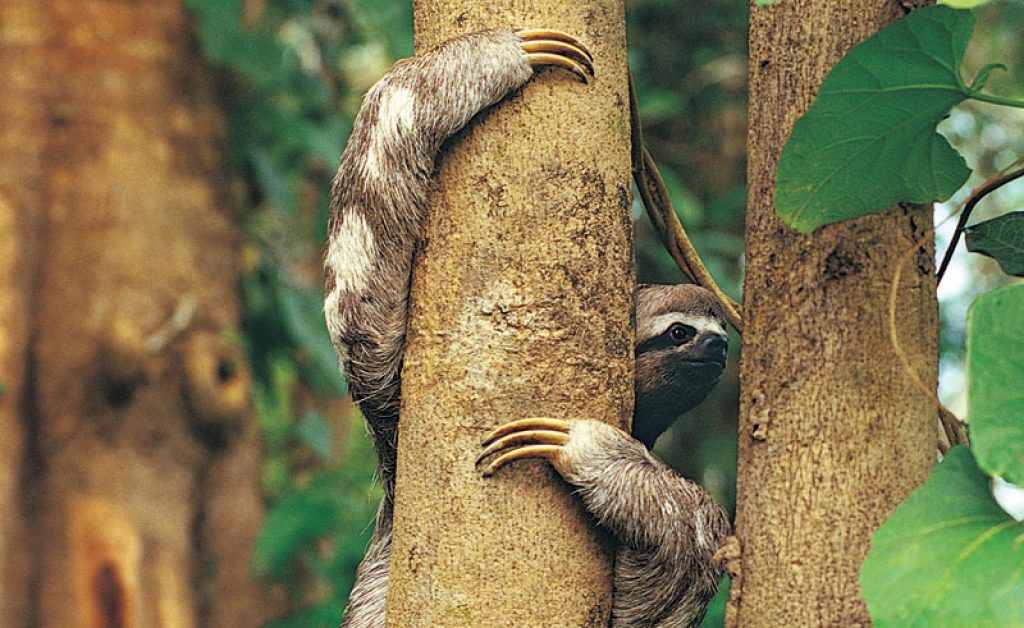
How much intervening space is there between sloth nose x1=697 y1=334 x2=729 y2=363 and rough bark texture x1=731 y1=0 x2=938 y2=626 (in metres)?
0.70

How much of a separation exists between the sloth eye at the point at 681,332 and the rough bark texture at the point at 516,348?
544 millimetres

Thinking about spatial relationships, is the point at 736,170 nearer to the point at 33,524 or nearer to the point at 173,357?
the point at 173,357

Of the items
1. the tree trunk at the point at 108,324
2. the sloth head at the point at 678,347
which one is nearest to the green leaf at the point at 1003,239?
the sloth head at the point at 678,347

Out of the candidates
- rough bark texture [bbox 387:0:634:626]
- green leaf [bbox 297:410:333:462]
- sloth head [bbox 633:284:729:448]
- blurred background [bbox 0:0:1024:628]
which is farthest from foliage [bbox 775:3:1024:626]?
green leaf [bbox 297:410:333:462]

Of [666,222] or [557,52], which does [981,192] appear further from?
[557,52]

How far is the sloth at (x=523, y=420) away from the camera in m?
2.03

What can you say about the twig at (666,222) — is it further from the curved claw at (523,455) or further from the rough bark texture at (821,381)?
the curved claw at (523,455)

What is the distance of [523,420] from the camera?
1.97 metres

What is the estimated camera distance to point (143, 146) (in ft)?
17.3

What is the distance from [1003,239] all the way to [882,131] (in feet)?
1.28

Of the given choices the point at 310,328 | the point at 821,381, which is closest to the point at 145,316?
the point at 310,328

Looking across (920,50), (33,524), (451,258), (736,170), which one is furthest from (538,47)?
(736,170)

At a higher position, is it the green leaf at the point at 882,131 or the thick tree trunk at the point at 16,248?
the thick tree trunk at the point at 16,248

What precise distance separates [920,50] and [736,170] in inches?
257
